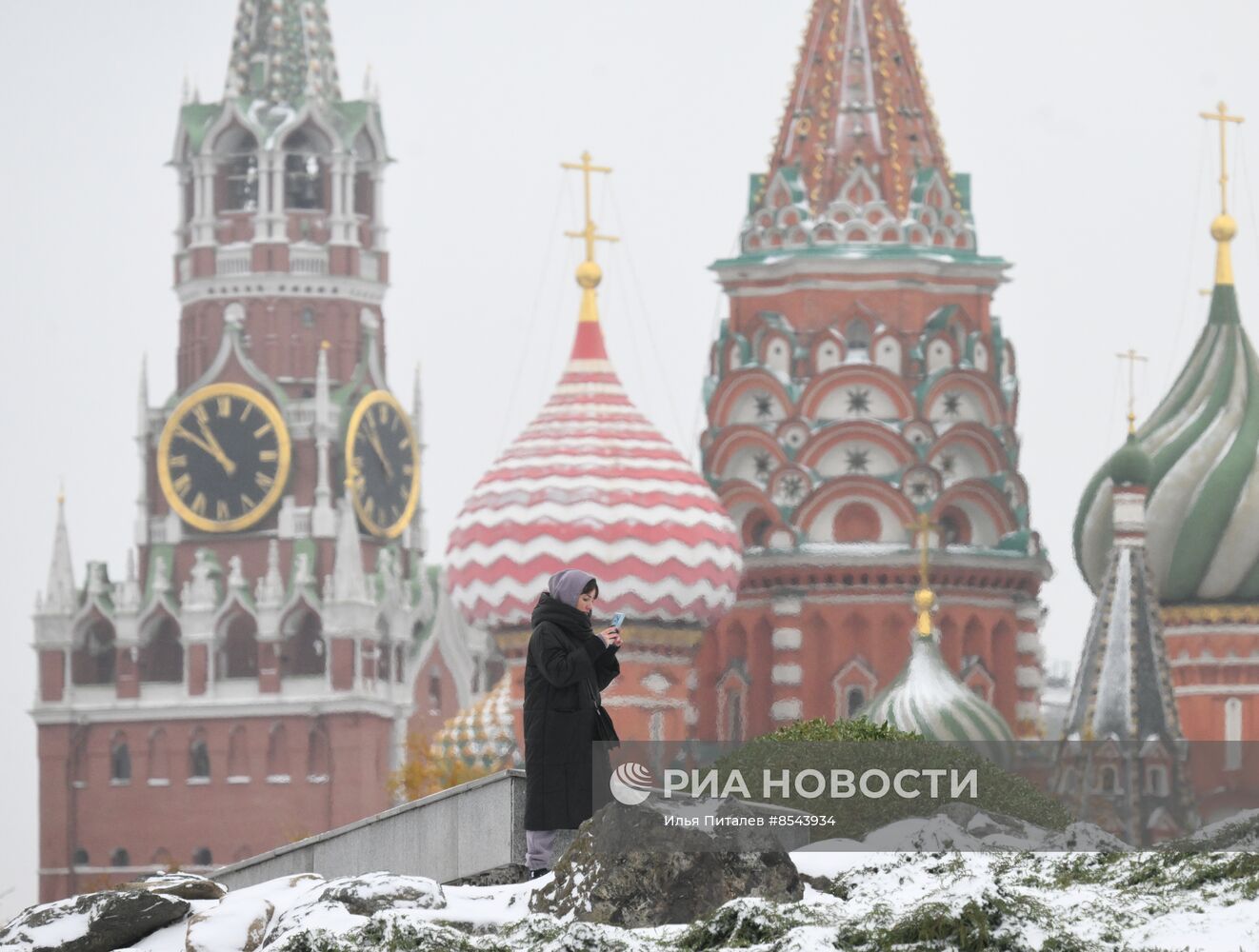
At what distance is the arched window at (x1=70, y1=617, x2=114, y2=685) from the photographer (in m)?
111

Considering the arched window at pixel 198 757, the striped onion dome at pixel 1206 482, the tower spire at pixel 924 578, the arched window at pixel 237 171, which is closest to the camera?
the tower spire at pixel 924 578

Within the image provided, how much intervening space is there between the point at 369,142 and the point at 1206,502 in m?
37.0

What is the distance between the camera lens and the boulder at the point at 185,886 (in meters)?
25.9

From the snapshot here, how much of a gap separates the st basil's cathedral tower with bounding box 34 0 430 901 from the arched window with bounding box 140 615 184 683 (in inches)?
1.9

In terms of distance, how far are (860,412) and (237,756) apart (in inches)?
1131

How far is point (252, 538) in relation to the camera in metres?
109

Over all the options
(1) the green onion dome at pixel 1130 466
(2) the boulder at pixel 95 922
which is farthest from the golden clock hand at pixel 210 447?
(2) the boulder at pixel 95 922

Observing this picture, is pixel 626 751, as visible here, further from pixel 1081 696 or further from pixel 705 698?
pixel 705 698

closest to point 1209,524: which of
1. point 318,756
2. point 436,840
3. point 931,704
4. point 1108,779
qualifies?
point 931,704

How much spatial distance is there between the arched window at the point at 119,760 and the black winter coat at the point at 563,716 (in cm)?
8389

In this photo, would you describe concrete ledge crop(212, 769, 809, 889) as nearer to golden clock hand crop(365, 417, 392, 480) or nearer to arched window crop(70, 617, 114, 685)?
golden clock hand crop(365, 417, 392, 480)

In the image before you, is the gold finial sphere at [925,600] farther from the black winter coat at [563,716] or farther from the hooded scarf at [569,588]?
the hooded scarf at [569,588]

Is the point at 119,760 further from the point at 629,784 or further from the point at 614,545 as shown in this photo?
the point at 629,784

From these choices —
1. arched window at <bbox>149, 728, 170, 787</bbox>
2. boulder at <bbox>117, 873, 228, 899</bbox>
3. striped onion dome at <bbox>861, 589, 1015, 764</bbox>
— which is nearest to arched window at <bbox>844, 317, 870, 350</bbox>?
striped onion dome at <bbox>861, 589, 1015, 764</bbox>
